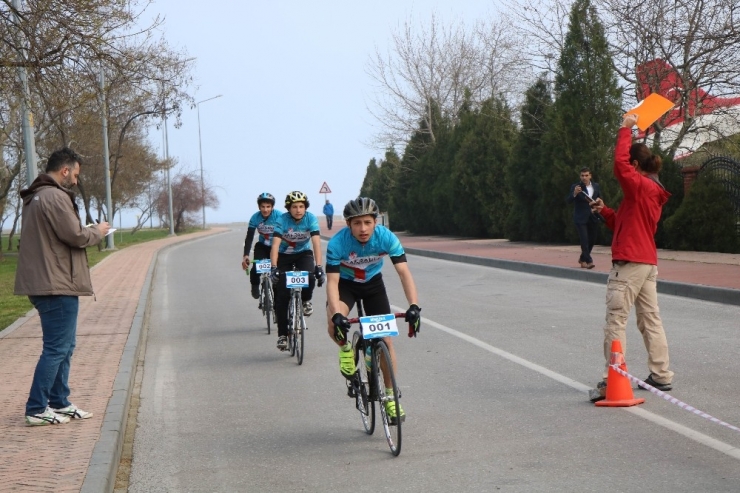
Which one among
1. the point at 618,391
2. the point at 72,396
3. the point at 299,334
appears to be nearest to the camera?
the point at 618,391

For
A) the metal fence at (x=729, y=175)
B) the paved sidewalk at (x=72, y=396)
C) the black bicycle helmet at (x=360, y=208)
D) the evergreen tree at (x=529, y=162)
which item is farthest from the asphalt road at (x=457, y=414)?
the evergreen tree at (x=529, y=162)

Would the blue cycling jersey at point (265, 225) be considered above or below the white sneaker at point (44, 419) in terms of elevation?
above

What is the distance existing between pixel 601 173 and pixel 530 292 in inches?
486

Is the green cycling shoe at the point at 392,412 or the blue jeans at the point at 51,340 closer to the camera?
the green cycling shoe at the point at 392,412

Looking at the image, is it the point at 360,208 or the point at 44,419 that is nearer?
the point at 360,208

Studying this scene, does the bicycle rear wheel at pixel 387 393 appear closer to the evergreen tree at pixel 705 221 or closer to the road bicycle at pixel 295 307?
the road bicycle at pixel 295 307

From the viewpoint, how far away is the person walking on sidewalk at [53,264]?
7.32 m

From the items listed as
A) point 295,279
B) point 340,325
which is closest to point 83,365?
point 295,279

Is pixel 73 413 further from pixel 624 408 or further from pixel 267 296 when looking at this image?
pixel 267 296

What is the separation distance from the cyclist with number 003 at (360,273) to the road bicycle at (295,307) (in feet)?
11.4

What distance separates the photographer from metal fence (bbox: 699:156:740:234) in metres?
23.3

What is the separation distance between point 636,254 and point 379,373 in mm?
2558

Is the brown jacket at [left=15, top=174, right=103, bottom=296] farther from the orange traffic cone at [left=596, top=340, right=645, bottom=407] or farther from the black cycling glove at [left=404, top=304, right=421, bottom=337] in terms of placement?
the orange traffic cone at [left=596, top=340, right=645, bottom=407]

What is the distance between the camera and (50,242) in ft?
24.2
